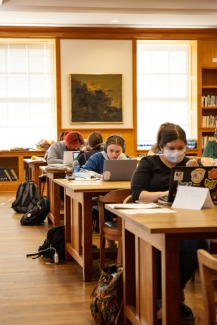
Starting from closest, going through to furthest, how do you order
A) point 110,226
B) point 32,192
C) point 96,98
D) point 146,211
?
point 146,211, point 110,226, point 32,192, point 96,98

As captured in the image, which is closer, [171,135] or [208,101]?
[171,135]

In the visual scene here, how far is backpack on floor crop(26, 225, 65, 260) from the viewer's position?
551 cm

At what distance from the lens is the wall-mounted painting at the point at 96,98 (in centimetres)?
1198

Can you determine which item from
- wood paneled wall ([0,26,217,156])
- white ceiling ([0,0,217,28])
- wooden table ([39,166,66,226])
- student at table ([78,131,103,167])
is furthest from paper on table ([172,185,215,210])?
wood paneled wall ([0,26,217,156])

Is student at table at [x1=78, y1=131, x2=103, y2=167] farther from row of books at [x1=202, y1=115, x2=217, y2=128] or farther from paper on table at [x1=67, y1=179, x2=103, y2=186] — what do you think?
row of books at [x1=202, y1=115, x2=217, y2=128]

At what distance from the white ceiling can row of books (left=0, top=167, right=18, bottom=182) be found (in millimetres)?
2902

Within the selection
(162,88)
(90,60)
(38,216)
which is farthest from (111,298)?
(162,88)

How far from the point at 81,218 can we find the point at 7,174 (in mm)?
7043

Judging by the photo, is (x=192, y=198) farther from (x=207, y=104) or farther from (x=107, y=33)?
(x=207, y=104)

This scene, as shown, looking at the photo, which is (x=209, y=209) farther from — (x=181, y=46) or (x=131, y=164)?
(x=181, y=46)

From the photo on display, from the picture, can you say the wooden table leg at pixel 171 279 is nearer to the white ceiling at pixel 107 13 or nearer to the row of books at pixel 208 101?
the white ceiling at pixel 107 13

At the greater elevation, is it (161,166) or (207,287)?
(161,166)

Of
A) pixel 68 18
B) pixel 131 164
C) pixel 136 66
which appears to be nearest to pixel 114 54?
pixel 136 66

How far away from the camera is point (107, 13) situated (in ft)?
34.5
